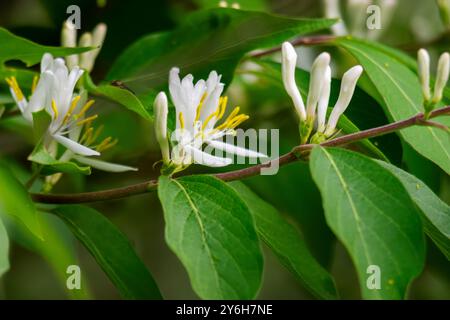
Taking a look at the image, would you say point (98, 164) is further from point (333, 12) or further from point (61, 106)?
point (333, 12)

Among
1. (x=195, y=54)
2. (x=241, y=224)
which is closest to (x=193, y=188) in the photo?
(x=241, y=224)

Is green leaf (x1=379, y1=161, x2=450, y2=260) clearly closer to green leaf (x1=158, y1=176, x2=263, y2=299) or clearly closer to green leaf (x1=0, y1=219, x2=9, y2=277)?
green leaf (x1=158, y1=176, x2=263, y2=299)

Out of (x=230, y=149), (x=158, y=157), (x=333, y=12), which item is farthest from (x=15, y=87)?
(x=333, y=12)

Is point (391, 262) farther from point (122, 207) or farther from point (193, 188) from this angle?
point (122, 207)

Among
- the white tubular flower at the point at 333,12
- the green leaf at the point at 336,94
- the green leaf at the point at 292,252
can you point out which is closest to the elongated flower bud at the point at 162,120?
the green leaf at the point at 292,252

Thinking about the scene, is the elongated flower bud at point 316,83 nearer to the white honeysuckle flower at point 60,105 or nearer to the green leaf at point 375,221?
the green leaf at point 375,221

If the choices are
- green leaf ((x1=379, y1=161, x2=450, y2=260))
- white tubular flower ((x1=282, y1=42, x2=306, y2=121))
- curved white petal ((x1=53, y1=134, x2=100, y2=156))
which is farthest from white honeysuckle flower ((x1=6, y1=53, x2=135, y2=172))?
green leaf ((x1=379, y1=161, x2=450, y2=260))
